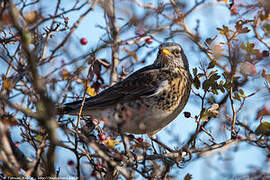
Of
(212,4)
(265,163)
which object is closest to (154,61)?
(212,4)

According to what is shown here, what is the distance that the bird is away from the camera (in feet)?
14.4

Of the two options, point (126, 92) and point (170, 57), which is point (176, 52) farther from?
point (126, 92)

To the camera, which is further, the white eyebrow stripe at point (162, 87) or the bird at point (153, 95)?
the white eyebrow stripe at point (162, 87)

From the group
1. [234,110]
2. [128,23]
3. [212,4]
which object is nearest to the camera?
[234,110]

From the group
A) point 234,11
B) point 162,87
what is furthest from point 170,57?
point 234,11

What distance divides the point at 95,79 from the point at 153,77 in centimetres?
80

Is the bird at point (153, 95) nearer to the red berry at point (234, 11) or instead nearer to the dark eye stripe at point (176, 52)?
the dark eye stripe at point (176, 52)

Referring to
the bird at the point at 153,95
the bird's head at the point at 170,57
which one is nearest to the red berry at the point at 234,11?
the bird at the point at 153,95

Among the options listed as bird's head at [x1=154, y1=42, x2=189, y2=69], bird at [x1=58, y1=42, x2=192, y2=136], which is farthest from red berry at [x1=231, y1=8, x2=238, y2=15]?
bird's head at [x1=154, y1=42, x2=189, y2=69]

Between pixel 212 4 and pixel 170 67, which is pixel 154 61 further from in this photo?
pixel 212 4

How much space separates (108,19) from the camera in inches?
186

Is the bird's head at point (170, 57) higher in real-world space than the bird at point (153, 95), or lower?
higher

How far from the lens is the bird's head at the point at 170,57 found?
16.4ft

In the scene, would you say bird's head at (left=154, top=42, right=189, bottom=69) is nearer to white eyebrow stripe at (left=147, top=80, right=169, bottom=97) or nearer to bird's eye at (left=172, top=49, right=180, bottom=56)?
bird's eye at (left=172, top=49, right=180, bottom=56)
